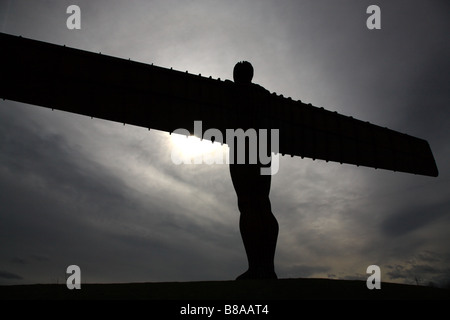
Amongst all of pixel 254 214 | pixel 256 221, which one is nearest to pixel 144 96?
pixel 254 214

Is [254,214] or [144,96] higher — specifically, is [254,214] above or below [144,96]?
below

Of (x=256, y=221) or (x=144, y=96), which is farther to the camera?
(x=144, y=96)

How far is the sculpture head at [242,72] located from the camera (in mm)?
8258

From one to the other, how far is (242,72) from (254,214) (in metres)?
3.47

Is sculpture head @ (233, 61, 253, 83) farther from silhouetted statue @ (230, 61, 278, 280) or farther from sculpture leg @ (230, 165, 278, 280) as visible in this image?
sculpture leg @ (230, 165, 278, 280)

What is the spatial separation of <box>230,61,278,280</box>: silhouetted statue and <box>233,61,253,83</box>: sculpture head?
639 mm

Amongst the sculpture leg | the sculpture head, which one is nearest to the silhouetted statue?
the sculpture leg

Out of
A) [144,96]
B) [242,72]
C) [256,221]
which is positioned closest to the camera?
[256,221]

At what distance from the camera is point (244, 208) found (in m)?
7.26

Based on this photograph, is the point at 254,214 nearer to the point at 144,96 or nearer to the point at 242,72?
the point at 242,72

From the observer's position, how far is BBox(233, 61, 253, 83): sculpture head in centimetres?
826

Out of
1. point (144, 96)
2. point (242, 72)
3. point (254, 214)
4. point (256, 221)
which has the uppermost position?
point (242, 72)

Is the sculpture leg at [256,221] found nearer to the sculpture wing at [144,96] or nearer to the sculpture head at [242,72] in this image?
the sculpture wing at [144,96]

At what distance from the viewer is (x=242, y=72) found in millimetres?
8250
